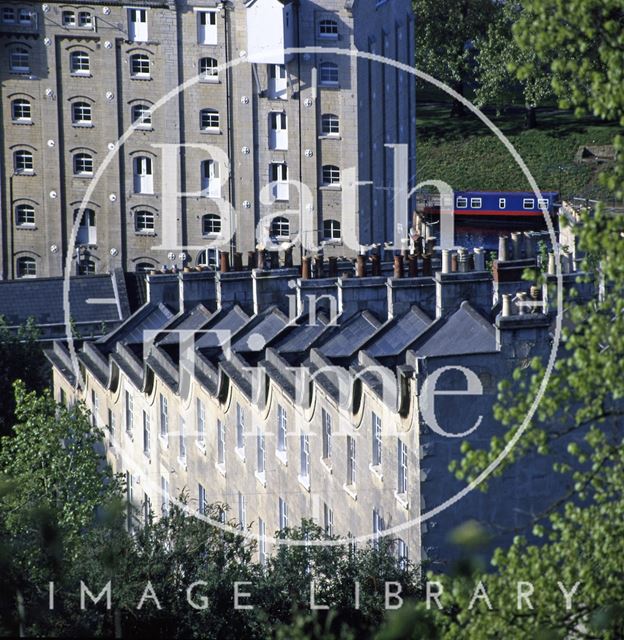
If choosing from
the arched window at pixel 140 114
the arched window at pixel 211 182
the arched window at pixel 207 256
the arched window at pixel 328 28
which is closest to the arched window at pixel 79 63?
the arched window at pixel 140 114

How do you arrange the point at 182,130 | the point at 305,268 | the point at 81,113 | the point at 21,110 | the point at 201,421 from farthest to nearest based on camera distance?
the point at 21,110 < the point at 81,113 < the point at 182,130 < the point at 305,268 < the point at 201,421

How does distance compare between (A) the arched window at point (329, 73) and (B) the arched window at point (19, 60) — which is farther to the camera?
(B) the arched window at point (19, 60)

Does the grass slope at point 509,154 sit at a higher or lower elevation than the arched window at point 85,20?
lower

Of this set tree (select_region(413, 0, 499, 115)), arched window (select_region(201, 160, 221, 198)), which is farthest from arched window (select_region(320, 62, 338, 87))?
tree (select_region(413, 0, 499, 115))

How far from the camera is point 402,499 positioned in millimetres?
44312

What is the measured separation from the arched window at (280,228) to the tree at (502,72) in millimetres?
27934

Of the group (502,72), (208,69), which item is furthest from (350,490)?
(502,72)

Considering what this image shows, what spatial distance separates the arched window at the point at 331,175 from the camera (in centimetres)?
11175

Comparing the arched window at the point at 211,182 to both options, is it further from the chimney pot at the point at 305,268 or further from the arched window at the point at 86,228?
the chimney pot at the point at 305,268

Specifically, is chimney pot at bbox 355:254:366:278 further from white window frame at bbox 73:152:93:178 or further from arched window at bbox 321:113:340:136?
white window frame at bbox 73:152:93:178

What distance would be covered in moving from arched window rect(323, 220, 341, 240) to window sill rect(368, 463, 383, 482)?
219ft

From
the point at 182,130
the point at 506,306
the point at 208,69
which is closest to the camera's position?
the point at 506,306

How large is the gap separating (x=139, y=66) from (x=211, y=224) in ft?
31.2

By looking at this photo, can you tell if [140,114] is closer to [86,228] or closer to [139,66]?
[139,66]
